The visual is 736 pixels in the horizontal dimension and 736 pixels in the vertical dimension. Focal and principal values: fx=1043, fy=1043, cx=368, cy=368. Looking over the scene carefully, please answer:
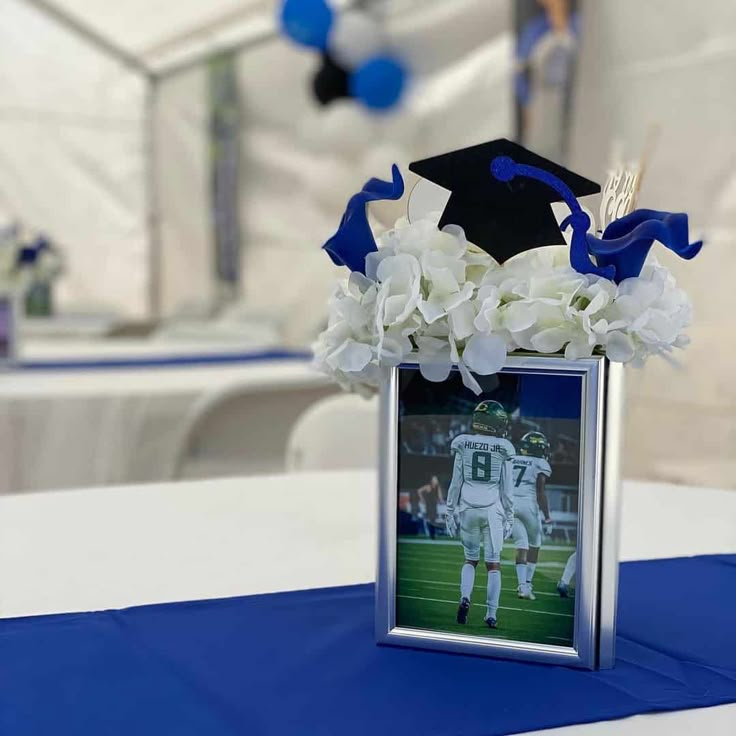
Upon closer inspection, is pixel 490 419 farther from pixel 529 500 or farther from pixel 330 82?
pixel 330 82

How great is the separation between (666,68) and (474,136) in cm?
140

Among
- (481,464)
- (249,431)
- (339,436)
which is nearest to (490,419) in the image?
(481,464)

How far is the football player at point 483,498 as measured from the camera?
29.7 inches

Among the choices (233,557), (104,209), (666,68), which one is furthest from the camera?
(104,209)

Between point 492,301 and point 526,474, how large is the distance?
0.13 m

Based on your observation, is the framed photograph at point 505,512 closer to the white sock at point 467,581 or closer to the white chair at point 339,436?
the white sock at point 467,581

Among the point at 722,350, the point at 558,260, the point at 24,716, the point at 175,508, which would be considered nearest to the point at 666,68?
the point at 722,350

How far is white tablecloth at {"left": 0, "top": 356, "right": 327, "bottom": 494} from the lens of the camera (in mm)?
2459

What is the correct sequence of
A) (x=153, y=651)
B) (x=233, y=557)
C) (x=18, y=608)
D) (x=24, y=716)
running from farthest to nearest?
1. (x=233, y=557)
2. (x=18, y=608)
3. (x=153, y=651)
4. (x=24, y=716)

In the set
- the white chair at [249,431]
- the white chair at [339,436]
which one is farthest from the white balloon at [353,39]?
the white chair at [339,436]

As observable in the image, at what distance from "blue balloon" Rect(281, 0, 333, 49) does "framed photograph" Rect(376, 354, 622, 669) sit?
16.3ft

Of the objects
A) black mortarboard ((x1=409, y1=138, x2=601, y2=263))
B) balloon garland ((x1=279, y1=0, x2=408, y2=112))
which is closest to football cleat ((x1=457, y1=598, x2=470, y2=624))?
black mortarboard ((x1=409, y1=138, x2=601, y2=263))

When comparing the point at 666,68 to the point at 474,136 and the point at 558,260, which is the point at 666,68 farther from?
the point at 558,260

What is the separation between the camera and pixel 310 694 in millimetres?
694
